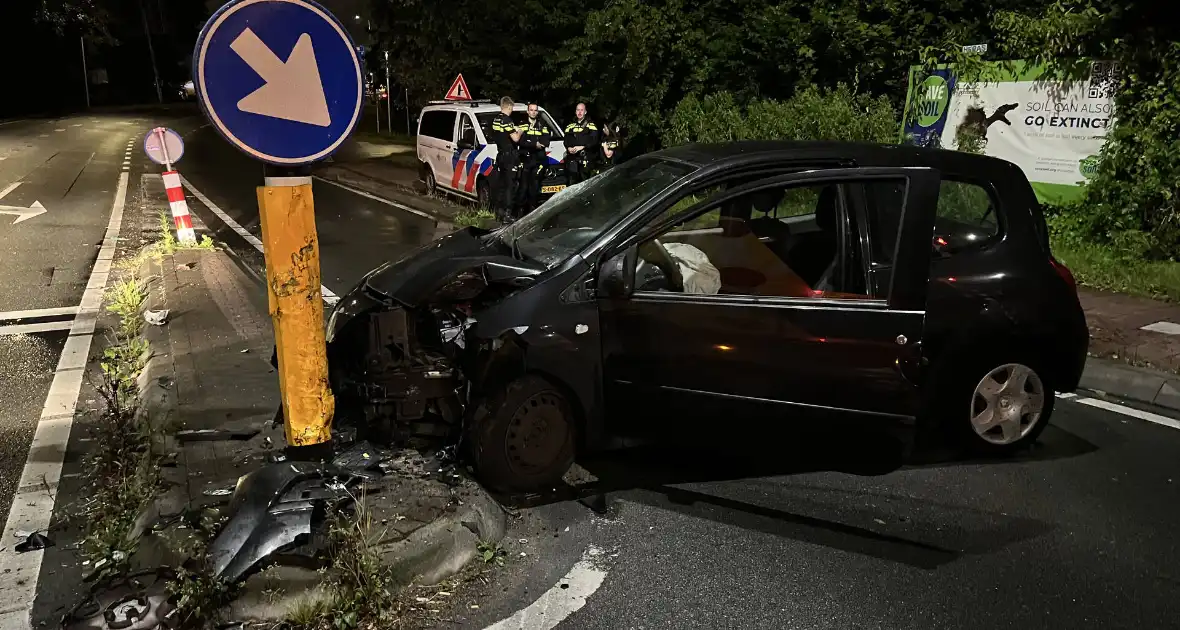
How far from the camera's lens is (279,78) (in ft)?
10.1

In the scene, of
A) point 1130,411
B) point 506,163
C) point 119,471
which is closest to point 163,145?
point 506,163

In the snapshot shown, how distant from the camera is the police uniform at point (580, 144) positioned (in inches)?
464

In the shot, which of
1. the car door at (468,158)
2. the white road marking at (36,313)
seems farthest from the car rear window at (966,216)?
the car door at (468,158)

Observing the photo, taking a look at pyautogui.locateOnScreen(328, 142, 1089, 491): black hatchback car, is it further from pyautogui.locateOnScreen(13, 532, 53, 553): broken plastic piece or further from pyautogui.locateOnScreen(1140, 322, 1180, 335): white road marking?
pyautogui.locateOnScreen(1140, 322, 1180, 335): white road marking

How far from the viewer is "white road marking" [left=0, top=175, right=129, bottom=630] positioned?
10.1ft

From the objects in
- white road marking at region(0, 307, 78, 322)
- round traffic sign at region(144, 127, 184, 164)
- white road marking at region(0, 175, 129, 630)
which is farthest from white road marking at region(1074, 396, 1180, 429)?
round traffic sign at region(144, 127, 184, 164)

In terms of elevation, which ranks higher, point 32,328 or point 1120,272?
point 1120,272

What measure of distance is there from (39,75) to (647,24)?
4687cm

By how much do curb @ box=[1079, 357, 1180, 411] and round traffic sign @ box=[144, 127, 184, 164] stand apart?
955 cm

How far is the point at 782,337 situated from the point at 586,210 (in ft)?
4.10

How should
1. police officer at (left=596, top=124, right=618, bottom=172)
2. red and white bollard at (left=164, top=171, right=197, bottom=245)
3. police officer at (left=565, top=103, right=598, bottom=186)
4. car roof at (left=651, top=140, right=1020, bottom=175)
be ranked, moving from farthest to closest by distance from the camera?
police officer at (left=596, top=124, right=618, bottom=172)
police officer at (left=565, top=103, right=598, bottom=186)
red and white bollard at (left=164, top=171, right=197, bottom=245)
car roof at (left=651, top=140, right=1020, bottom=175)

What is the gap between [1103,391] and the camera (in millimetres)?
5531

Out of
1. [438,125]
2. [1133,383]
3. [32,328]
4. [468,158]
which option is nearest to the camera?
[1133,383]

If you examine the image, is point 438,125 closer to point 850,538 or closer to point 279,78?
point 279,78
